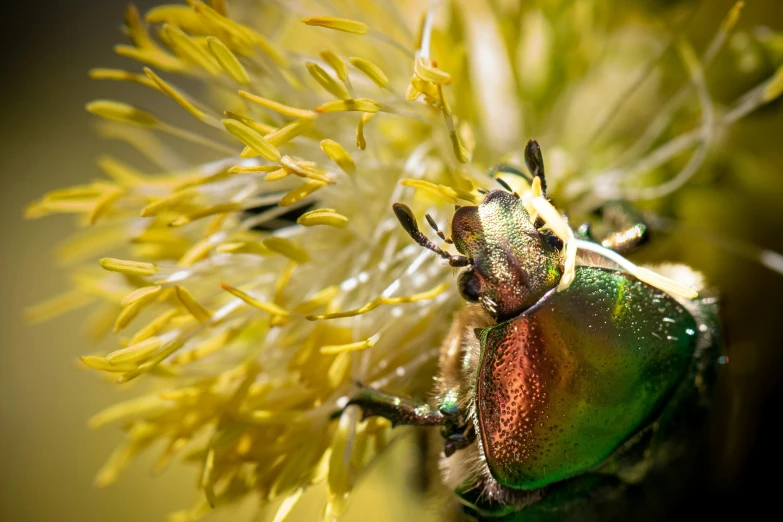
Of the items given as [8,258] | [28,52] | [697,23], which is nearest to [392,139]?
[697,23]

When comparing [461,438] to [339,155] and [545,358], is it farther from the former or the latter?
[339,155]

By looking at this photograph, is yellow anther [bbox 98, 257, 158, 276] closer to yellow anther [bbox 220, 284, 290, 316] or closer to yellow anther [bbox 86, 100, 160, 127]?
yellow anther [bbox 220, 284, 290, 316]

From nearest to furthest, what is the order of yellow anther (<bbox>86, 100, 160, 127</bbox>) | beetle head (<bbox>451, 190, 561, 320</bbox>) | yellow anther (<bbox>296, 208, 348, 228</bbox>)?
beetle head (<bbox>451, 190, 561, 320</bbox>) → yellow anther (<bbox>296, 208, 348, 228</bbox>) → yellow anther (<bbox>86, 100, 160, 127</bbox>)

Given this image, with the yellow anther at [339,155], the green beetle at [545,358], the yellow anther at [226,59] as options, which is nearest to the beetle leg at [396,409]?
the green beetle at [545,358]

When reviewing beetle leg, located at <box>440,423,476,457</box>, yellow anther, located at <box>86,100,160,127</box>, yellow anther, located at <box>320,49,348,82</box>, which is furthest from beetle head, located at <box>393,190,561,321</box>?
yellow anther, located at <box>86,100,160,127</box>

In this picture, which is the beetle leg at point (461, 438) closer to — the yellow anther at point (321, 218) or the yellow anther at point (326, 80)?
the yellow anther at point (321, 218)

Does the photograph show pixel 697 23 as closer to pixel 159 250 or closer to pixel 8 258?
pixel 159 250
